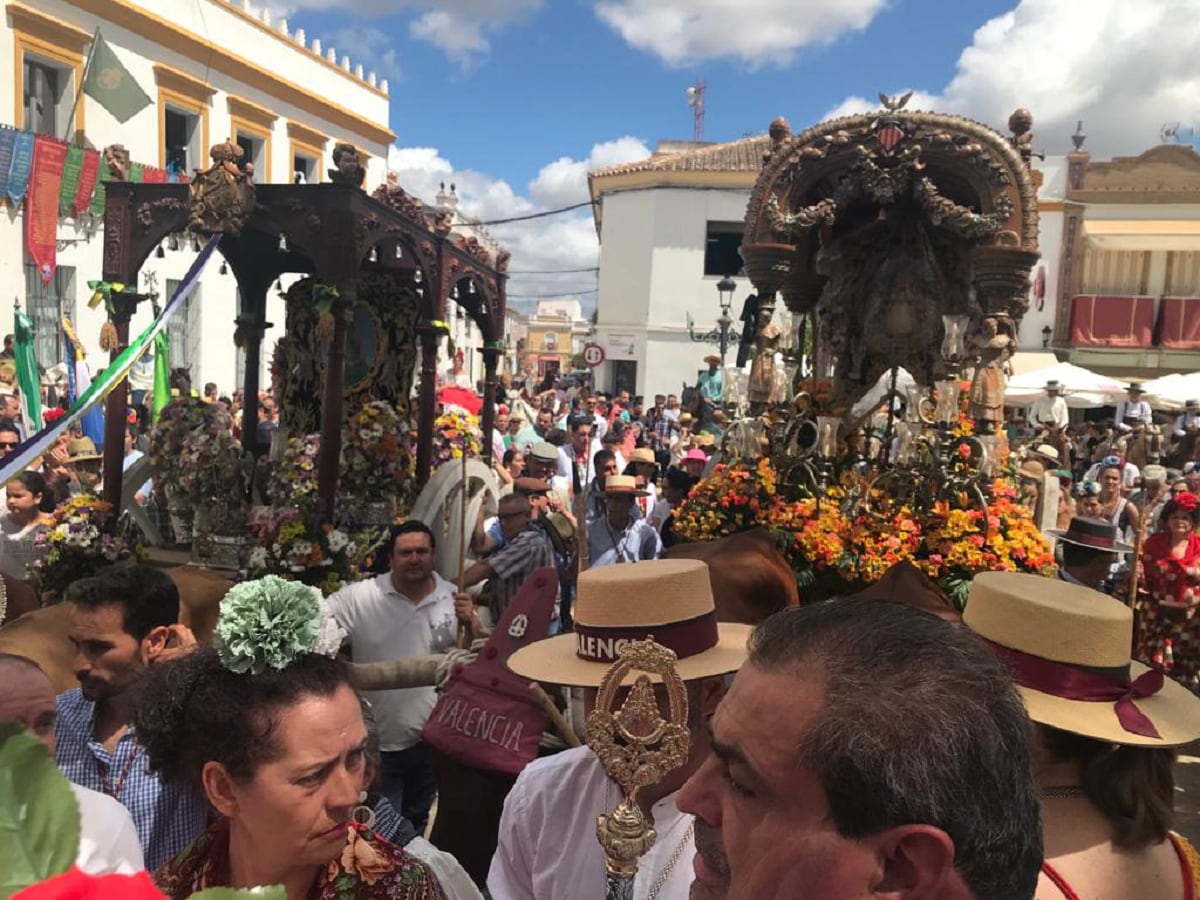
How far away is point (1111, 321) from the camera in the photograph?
81.7 feet

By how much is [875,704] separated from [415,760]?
346 cm

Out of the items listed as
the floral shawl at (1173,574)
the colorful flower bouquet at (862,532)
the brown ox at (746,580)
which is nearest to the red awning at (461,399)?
the colorful flower bouquet at (862,532)

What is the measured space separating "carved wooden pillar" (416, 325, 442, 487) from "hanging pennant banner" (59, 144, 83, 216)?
12697mm

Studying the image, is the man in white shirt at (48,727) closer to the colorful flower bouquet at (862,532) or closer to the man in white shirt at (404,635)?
the man in white shirt at (404,635)

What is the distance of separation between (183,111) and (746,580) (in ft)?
68.7

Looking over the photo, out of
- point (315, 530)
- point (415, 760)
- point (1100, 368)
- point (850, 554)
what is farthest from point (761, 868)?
point (1100, 368)

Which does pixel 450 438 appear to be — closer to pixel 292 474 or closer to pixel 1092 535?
pixel 292 474

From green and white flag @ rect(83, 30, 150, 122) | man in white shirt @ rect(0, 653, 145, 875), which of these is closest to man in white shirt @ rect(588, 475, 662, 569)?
man in white shirt @ rect(0, 653, 145, 875)

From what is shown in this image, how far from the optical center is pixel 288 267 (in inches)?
331

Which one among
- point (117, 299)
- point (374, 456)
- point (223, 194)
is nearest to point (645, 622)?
point (223, 194)

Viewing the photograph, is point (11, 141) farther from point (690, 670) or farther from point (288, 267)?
point (690, 670)

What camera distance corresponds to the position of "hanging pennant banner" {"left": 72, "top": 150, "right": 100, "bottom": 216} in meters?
16.8

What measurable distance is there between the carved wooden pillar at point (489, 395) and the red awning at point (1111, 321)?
22.0 meters

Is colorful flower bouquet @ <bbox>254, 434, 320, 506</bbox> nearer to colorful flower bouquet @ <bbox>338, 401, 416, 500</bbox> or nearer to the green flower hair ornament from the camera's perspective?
colorful flower bouquet @ <bbox>338, 401, 416, 500</bbox>
